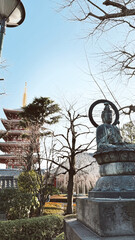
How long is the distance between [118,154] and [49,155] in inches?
344

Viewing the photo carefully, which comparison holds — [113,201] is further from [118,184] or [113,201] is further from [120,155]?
[120,155]

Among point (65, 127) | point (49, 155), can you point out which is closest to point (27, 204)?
point (49, 155)

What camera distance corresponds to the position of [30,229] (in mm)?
6273

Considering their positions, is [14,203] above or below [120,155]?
below

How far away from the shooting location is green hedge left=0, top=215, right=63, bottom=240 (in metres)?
5.76

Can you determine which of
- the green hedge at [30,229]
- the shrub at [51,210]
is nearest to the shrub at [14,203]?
the green hedge at [30,229]

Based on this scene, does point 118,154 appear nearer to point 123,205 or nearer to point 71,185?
point 123,205

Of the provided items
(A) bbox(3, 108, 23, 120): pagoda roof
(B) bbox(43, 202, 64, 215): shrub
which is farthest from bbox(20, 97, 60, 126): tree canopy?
(A) bbox(3, 108, 23, 120): pagoda roof

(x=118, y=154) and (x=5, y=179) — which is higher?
(x=118, y=154)

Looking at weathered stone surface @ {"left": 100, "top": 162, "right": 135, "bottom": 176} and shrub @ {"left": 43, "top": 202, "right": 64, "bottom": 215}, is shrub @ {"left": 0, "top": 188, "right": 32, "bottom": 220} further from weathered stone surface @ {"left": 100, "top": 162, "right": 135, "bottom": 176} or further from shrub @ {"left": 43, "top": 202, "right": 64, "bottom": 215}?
weathered stone surface @ {"left": 100, "top": 162, "right": 135, "bottom": 176}

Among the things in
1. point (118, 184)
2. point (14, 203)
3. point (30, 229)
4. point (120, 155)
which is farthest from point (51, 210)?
point (120, 155)

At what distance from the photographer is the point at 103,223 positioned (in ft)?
6.84

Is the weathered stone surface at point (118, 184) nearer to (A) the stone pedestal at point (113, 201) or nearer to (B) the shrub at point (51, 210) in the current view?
(A) the stone pedestal at point (113, 201)

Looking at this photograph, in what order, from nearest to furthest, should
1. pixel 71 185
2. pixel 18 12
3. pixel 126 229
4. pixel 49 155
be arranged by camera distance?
pixel 126 229 < pixel 18 12 < pixel 49 155 < pixel 71 185
